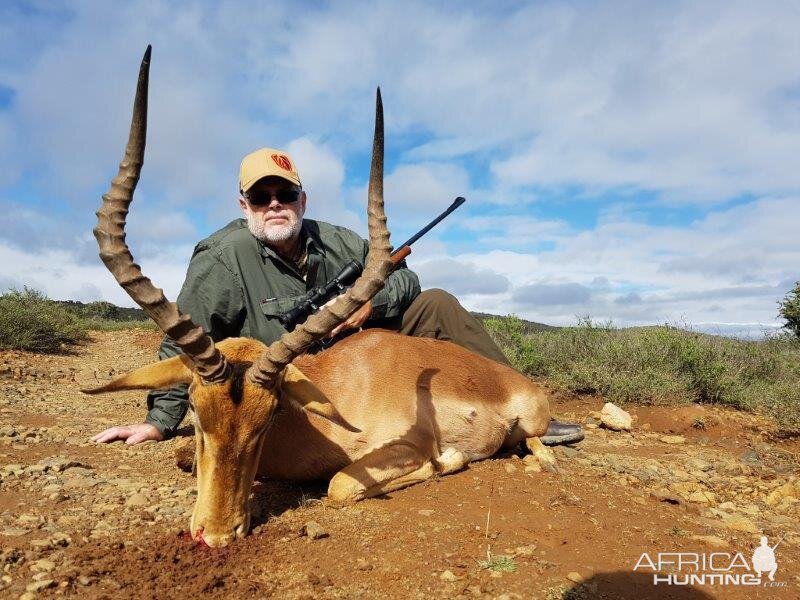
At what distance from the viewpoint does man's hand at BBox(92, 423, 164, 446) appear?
19.2ft

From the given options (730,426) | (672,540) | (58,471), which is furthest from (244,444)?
(730,426)

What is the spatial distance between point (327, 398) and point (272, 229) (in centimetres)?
293

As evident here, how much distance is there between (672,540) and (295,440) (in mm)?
2661

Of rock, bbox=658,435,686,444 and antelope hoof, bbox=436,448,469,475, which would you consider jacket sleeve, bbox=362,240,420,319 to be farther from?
rock, bbox=658,435,686,444

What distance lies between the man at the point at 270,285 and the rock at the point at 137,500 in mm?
1697

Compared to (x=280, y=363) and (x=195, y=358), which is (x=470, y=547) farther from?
(x=195, y=358)

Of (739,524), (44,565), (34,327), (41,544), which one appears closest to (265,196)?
(41,544)

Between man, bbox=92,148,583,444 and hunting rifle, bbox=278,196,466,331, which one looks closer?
Result: hunting rifle, bbox=278,196,466,331

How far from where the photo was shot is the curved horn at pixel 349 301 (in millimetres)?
3631

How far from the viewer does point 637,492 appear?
480 centimetres

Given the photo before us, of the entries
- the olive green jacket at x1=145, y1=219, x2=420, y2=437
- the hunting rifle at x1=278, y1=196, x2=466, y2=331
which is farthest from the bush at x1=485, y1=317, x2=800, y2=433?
the hunting rifle at x1=278, y1=196, x2=466, y2=331

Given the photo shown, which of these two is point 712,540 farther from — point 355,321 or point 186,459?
point 186,459

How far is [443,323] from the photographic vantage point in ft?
24.0

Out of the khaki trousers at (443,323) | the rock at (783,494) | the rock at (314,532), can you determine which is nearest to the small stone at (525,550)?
the rock at (314,532)
